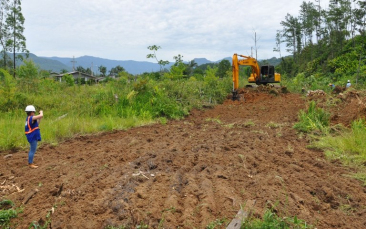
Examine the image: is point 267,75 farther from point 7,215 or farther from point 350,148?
point 7,215

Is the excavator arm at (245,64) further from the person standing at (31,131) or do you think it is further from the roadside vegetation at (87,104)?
the person standing at (31,131)

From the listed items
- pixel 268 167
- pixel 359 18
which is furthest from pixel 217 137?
pixel 359 18

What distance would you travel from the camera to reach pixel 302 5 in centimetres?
5084

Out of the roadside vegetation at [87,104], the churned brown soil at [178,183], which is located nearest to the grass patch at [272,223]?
the churned brown soil at [178,183]

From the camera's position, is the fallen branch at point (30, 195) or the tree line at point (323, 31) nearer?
the fallen branch at point (30, 195)

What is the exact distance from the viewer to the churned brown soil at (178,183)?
3262 millimetres

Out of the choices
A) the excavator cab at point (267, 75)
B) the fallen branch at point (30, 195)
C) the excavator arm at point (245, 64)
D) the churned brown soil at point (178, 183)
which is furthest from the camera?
the excavator cab at point (267, 75)

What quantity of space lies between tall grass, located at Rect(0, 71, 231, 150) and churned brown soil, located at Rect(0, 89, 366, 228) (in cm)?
127

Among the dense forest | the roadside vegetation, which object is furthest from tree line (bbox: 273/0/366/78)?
the roadside vegetation

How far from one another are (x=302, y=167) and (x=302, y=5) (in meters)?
53.4

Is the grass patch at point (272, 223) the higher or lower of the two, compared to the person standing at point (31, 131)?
lower

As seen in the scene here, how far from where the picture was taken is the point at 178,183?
4.06 metres

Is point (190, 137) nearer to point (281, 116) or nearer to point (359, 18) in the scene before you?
point (281, 116)

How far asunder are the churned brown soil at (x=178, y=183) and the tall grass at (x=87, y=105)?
4.17ft
